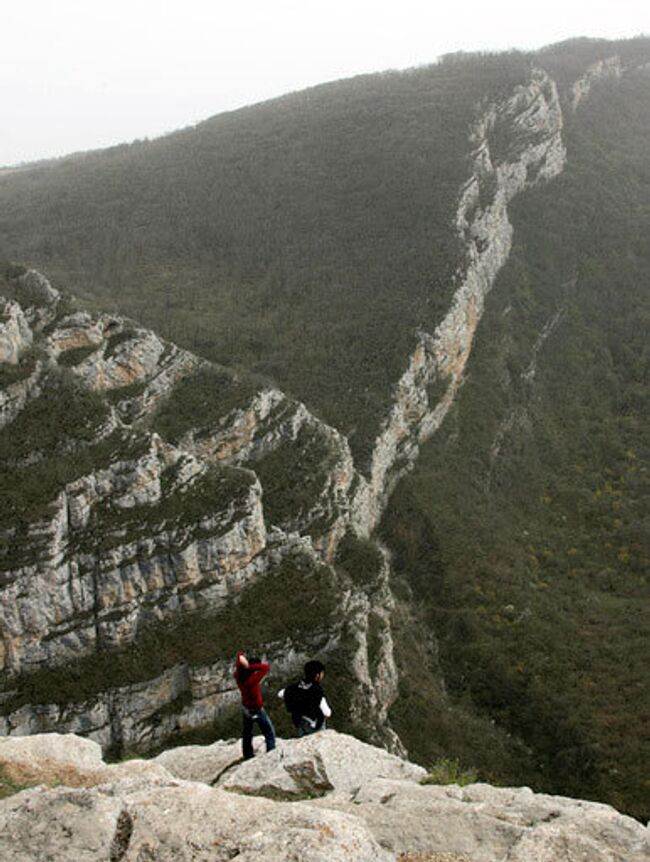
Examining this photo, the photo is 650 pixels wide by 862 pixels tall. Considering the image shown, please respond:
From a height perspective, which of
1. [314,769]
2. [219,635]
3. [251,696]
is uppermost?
[251,696]

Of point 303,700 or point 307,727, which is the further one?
point 307,727

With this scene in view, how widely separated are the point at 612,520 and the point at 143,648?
124 ft

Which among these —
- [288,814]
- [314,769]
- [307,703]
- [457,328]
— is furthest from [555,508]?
[288,814]

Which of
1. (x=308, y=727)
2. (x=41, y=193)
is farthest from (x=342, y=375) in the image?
(x=41, y=193)

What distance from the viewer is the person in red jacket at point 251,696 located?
1608cm

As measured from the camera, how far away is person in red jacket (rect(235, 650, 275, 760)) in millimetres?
16078

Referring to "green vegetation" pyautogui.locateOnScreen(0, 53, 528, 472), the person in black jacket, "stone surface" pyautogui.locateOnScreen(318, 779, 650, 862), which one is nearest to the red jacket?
the person in black jacket

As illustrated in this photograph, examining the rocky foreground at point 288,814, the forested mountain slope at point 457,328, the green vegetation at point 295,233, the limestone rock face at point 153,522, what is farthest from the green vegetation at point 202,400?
the rocky foreground at point 288,814

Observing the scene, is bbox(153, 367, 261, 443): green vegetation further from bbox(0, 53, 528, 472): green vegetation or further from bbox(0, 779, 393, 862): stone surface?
bbox(0, 779, 393, 862): stone surface

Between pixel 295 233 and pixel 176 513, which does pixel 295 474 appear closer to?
pixel 176 513

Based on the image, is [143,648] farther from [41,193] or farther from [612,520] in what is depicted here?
[41,193]

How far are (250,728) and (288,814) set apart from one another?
5.78m

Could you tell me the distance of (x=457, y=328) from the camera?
226ft

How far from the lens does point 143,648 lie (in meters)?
34.6
